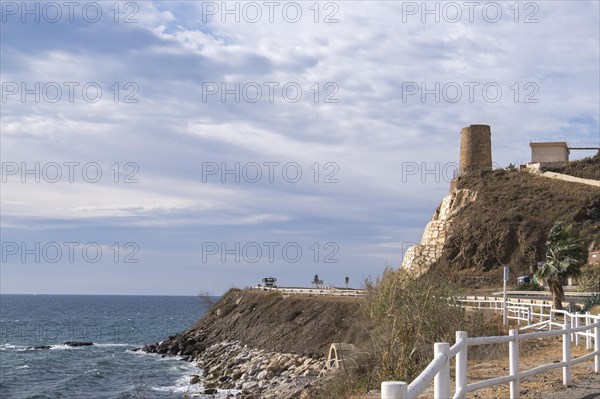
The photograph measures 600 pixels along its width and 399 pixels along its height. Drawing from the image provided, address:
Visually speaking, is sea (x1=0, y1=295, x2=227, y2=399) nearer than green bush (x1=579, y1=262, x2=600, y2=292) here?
Yes

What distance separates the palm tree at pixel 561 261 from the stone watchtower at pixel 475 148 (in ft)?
192

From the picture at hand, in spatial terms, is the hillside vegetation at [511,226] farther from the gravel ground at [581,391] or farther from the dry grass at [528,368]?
the gravel ground at [581,391]

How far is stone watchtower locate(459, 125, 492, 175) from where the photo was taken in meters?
91.8

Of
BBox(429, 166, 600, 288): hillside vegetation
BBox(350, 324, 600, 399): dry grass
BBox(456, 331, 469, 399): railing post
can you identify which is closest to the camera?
BBox(456, 331, 469, 399): railing post

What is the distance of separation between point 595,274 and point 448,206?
105 feet

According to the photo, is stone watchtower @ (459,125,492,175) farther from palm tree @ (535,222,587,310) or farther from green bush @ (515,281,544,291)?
palm tree @ (535,222,587,310)

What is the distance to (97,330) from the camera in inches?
3740

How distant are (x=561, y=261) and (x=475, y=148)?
2438 inches

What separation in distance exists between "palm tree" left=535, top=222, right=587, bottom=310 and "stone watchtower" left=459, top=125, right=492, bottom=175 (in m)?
58.5

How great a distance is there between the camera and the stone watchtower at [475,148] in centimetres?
9175

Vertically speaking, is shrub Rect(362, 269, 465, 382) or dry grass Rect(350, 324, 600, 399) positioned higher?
shrub Rect(362, 269, 465, 382)

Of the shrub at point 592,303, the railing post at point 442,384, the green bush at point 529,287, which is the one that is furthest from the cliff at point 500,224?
the railing post at point 442,384

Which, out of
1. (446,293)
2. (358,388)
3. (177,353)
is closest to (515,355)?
(358,388)

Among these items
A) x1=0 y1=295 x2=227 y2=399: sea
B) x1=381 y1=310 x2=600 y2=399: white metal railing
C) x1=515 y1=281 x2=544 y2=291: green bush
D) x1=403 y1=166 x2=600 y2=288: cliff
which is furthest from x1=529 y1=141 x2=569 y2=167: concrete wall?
x1=381 y1=310 x2=600 y2=399: white metal railing
